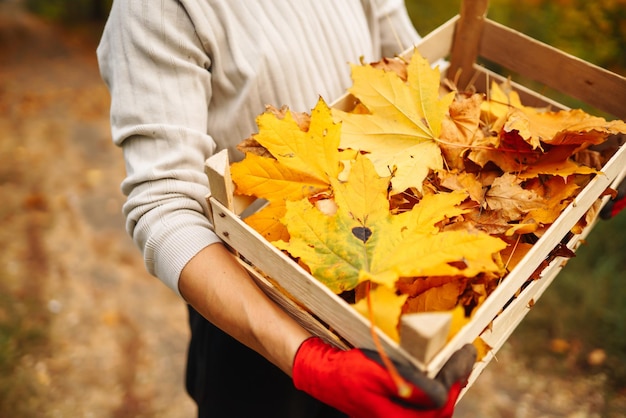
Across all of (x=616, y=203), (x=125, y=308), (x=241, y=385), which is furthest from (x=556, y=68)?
(x=125, y=308)

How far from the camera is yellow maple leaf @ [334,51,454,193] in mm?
947

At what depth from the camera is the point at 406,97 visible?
1.00m

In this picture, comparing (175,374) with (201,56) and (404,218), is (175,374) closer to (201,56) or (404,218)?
(201,56)

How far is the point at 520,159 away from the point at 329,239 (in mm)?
402

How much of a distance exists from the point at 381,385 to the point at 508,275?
0.26 metres

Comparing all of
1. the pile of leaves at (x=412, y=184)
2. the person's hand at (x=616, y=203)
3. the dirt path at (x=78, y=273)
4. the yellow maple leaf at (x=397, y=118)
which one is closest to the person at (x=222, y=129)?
the pile of leaves at (x=412, y=184)

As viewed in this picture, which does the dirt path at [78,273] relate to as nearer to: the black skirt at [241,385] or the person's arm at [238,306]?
the black skirt at [241,385]

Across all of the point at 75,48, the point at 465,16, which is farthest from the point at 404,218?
the point at 75,48

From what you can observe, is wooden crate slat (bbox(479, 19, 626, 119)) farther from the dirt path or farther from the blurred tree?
the blurred tree

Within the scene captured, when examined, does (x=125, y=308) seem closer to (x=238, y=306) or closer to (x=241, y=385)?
(x=241, y=385)

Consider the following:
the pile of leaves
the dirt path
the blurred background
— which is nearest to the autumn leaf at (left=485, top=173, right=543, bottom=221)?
the pile of leaves

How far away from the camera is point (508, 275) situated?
79 cm

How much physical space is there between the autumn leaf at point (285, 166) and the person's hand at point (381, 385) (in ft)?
0.80

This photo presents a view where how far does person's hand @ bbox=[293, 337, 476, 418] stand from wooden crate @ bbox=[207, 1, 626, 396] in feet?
0.05
